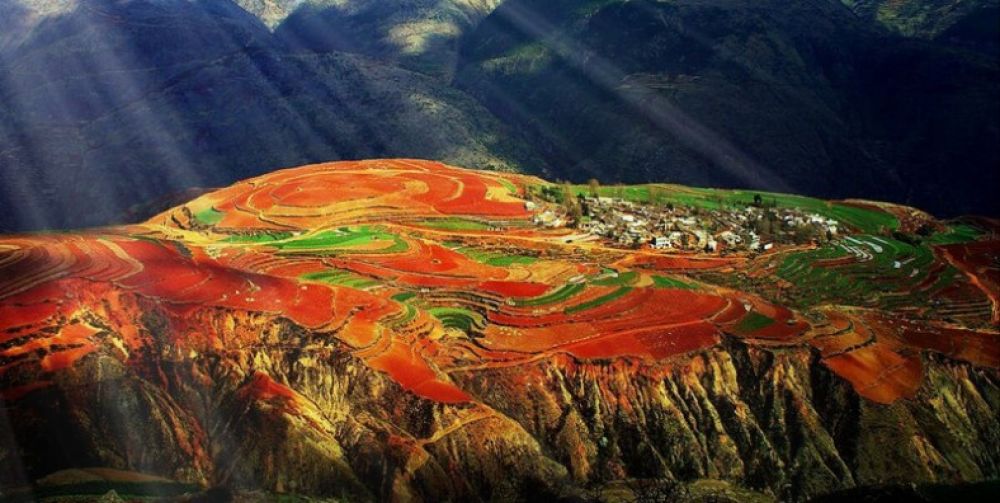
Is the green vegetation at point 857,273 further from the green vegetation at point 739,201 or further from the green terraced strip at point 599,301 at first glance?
the green terraced strip at point 599,301

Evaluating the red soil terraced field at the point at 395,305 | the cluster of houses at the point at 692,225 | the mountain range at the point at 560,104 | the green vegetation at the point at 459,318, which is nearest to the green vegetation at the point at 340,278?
the red soil terraced field at the point at 395,305

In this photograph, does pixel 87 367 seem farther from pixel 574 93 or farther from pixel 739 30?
pixel 739 30

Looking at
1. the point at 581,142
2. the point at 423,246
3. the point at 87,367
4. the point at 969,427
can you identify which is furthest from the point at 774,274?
the point at 581,142

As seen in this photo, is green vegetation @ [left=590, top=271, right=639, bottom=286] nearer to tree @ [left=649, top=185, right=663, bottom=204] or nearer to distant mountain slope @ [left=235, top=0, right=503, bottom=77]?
tree @ [left=649, top=185, right=663, bottom=204]

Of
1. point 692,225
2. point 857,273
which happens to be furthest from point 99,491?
point 857,273

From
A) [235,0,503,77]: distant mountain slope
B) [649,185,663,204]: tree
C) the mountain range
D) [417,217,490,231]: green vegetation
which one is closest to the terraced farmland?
[417,217,490,231]: green vegetation

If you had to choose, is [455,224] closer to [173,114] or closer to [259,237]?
[259,237]

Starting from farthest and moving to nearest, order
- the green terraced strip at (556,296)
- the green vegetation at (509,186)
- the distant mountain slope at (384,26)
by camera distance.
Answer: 1. the distant mountain slope at (384,26)
2. the green vegetation at (509,186)
3. the green terraced strip at (556,296)
